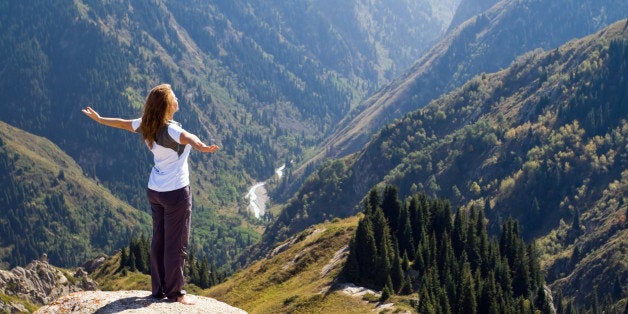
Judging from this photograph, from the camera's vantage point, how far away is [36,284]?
152625 millimetres

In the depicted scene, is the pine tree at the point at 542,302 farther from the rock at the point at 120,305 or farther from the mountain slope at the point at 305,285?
the rock at the point at 120,305

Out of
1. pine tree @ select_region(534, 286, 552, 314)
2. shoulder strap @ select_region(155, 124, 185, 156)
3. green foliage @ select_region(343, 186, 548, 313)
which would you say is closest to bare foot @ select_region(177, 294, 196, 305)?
shoulder strap @ select_region(155, 124, 185, 156)

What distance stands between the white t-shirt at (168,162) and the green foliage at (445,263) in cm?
4801

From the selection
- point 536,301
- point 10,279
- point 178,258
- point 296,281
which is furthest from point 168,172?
point 10,279

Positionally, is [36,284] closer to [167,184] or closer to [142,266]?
[142,266]

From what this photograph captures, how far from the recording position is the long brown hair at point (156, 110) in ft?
85.1

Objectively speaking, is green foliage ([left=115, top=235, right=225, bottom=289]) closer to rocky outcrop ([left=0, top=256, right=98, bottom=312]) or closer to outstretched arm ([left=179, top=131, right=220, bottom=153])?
rocky outcrop ([left=0, top=256, right=98, bottom=312])

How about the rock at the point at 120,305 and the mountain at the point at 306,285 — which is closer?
the rock at the point at 120,305

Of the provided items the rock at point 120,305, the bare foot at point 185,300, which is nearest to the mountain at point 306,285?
the bare foot at point 185,300

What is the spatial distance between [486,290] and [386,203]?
987 inches

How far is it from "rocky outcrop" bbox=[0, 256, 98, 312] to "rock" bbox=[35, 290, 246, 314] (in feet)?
353

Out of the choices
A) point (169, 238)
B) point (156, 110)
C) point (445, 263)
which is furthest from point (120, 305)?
point (445, 263)

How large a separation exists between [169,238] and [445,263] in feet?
238

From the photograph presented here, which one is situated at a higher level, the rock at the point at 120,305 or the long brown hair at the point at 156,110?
the long brown hair at the point at 156,110
